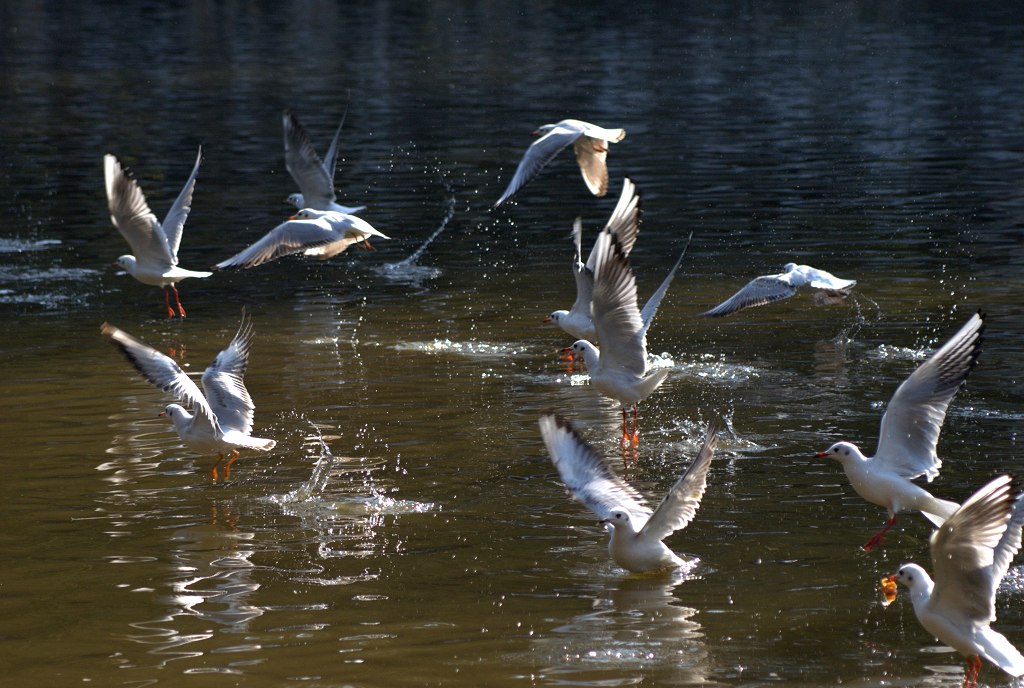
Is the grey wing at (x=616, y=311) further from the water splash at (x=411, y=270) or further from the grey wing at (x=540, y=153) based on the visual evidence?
the water splash at (x=411, y=270)

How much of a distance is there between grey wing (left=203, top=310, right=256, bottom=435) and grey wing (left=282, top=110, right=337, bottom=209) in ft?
20.3

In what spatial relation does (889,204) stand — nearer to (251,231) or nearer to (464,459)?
(251,231)

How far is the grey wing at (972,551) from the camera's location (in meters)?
6.60

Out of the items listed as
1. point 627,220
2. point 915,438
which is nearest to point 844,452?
point 915,438

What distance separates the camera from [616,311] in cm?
1070

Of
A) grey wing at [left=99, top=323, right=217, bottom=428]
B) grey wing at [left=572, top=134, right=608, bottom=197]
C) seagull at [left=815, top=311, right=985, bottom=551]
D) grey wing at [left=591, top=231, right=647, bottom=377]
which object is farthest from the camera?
grey wing at [left=572, top=134, right=608, bottom=197]

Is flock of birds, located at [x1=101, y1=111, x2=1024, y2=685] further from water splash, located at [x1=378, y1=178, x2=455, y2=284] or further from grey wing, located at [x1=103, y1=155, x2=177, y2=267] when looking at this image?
water splash, located at [x1=378, y1=178, x2=455, y2=284]

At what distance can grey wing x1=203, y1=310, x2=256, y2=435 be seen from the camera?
1070 centimetres

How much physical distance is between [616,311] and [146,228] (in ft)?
20.8

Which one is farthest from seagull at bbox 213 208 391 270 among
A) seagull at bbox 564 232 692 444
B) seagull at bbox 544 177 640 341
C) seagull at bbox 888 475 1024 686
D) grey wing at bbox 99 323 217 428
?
seagull at bbox 888 475 1024 686

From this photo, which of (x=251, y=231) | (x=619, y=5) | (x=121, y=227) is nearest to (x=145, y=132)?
(x=251, y=231)

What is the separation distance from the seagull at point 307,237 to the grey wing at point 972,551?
26.7 ft

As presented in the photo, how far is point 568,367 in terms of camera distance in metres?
14.0

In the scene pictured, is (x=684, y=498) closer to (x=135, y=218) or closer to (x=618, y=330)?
(x=618, y=330)
